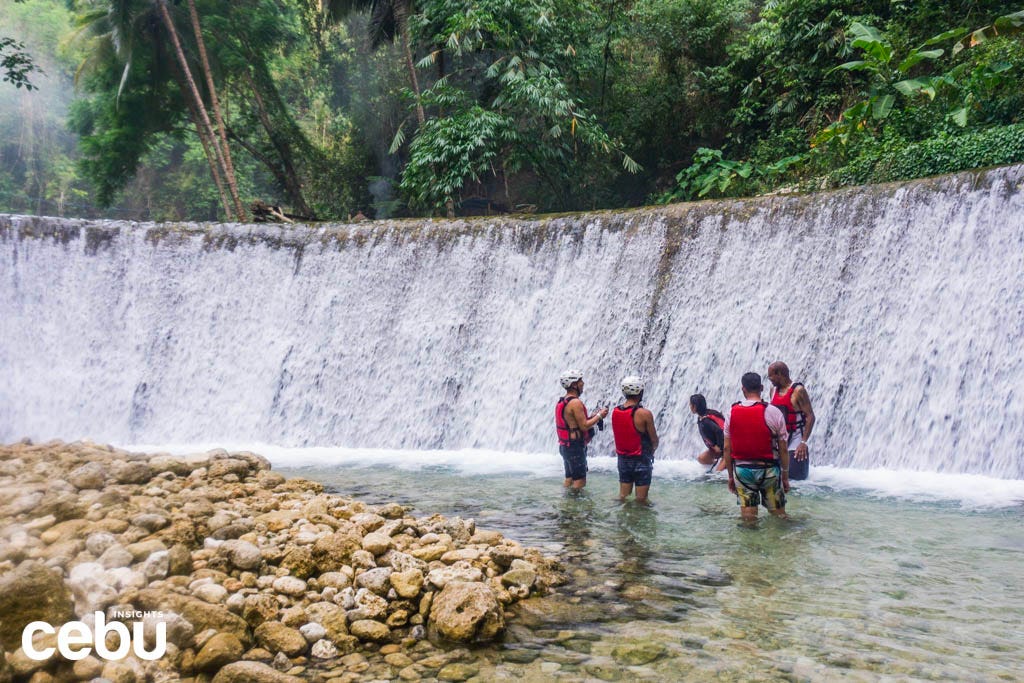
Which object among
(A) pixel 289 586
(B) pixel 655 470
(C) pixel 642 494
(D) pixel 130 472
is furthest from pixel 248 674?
(B) pixel 655 470

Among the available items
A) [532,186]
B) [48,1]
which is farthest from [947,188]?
[48,1]

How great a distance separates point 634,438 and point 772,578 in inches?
80.3

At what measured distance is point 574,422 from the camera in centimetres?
715

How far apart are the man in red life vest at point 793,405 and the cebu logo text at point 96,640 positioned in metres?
5.18

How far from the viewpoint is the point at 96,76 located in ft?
81.7

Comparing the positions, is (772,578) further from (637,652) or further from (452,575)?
(452,575)

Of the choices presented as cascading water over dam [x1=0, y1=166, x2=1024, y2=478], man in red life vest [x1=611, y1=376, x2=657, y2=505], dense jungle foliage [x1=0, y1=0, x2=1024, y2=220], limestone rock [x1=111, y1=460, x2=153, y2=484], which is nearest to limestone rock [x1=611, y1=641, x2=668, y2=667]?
man in red life vest [x1=611, y1=376, x2=657, y2=505]

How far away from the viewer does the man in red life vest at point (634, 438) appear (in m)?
6.62

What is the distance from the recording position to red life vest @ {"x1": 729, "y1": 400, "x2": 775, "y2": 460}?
5836 mm

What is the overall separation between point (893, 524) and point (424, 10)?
709 inches

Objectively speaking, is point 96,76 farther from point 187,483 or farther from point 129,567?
point 129,567

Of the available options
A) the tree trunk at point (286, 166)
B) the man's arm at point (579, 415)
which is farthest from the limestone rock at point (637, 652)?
the tree trunk at point (286, 166)

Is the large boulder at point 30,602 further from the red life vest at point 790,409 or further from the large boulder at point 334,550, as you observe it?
the red life vest at point 790,409

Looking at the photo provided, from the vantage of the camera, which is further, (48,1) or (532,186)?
(48,1)
